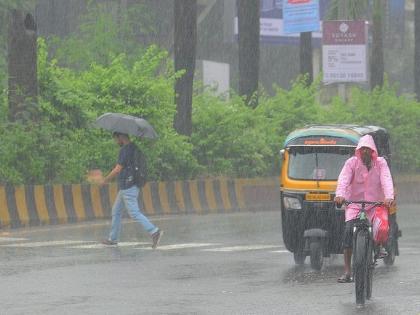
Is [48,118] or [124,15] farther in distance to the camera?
[124,15]

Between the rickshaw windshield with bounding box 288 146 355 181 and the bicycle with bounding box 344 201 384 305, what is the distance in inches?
137

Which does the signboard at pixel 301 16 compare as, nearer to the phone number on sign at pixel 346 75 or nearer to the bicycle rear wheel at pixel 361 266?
the phone number on sign at pixel 346 75

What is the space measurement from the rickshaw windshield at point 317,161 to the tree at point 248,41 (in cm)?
1600

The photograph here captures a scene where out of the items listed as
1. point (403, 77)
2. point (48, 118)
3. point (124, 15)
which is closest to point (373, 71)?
point (124, 15)

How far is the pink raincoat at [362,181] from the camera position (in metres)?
13.9

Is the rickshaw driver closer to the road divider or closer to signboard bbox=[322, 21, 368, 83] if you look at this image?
the road divider

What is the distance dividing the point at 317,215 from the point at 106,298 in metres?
4.35

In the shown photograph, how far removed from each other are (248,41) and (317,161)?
16679mm

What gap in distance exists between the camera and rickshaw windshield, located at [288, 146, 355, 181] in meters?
17.4

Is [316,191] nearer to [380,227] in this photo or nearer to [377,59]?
[380,227]

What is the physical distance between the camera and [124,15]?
50.7 m

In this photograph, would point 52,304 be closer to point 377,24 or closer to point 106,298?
point 106,298

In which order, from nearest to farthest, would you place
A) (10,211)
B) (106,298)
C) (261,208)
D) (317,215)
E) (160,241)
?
(106,298) → (317,215) → (160,241) → (10,211) → (261,208)

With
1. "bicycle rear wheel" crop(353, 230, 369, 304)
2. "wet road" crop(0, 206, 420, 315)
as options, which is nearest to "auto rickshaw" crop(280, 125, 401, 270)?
"wet road" crop(0, 206, 420, 315)
